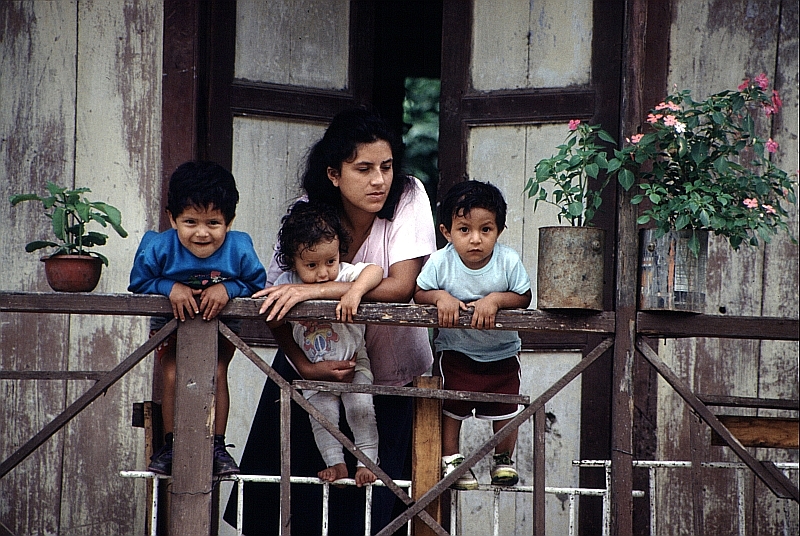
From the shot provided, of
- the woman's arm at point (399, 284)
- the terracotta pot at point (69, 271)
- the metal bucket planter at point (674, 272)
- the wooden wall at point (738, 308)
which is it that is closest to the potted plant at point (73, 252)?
the terracotta pot at point (69, 271)

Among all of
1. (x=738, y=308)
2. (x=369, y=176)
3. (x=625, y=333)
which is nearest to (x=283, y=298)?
(x=369, y=176)

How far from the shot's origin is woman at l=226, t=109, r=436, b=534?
382cm

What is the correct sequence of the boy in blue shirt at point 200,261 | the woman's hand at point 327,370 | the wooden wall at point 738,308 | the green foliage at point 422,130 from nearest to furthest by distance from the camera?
the boy in blue shirt at point 200,261 < the woman's hand at point 327,370 < the wooden wall at point 738,308 < the green foliage at point 422,130

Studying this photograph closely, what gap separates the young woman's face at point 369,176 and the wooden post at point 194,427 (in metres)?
0.77

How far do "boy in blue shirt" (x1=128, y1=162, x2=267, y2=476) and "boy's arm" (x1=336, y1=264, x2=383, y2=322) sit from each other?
387mm

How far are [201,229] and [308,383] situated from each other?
708 mm

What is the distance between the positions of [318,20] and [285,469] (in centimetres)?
256

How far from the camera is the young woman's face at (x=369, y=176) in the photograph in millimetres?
3834

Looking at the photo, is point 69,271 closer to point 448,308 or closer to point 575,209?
point 448,308

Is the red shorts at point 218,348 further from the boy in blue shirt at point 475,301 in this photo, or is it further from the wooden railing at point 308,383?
the boy in blue shirt at point 475,301

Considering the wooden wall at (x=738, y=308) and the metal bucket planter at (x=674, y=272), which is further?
the wooden wall at (x=738, y=308)

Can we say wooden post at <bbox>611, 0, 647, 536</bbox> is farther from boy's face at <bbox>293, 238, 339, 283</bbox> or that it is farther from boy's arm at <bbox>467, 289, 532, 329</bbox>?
boy's face at <bbox>293, 238, 339, 283</bbox>

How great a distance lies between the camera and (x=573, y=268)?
3455 millimetres

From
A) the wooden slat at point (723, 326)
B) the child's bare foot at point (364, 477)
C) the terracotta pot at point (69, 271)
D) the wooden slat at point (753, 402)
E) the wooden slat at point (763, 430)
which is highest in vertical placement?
the terracotta pot at point (69, 271)
